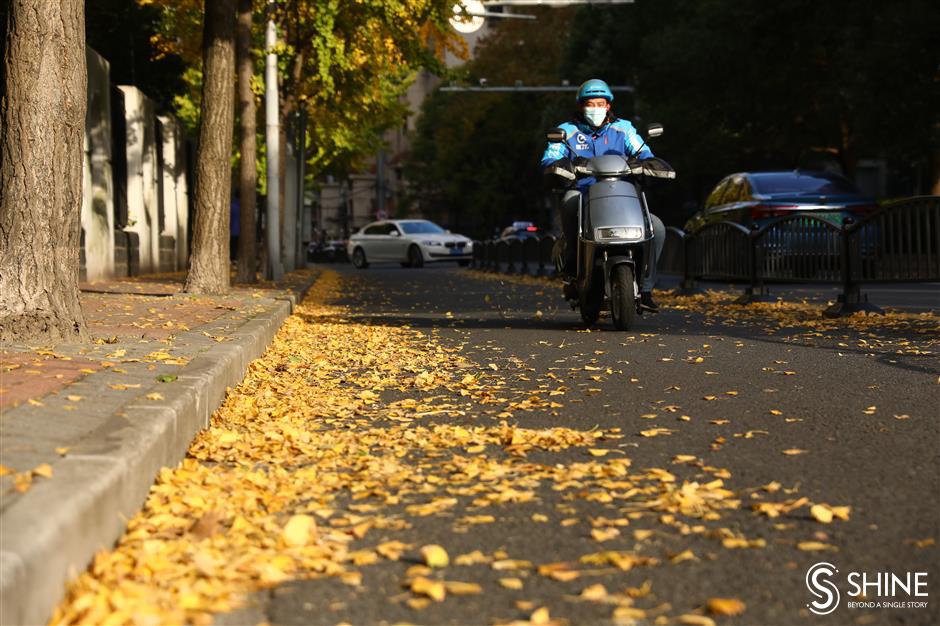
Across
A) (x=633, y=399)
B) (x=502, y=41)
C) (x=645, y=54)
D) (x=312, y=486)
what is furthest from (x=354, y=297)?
(x=502, y=41)

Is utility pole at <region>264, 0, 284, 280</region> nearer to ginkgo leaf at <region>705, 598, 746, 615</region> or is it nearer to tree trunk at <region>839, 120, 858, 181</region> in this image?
ginkgo leaf at <region>705, 598, 746, 615</region>

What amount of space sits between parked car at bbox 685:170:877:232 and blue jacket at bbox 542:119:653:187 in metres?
8.07

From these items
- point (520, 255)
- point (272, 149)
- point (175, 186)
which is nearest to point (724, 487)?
point (272, 149)

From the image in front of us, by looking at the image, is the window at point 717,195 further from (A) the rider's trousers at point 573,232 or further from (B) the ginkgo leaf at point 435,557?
(B) the ginkgo leaf at point 435,557

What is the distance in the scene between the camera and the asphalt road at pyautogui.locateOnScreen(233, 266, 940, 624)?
364 cm

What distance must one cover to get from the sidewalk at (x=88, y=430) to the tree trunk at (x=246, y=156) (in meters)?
11.3

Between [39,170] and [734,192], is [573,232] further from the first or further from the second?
[734,192]

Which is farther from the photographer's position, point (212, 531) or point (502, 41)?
point (502, 41)

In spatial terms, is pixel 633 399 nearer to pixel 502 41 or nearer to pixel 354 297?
pixel 354 297

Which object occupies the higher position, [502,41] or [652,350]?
[502,41]

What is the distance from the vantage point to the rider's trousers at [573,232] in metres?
12.1

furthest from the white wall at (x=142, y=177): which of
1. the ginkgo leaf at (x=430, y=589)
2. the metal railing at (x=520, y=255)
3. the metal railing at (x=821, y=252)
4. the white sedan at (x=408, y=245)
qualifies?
the ginkgo leaf at (x=430, y=589)

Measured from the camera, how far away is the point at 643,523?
14.6 ft

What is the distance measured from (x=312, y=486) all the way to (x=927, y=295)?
1450cm
